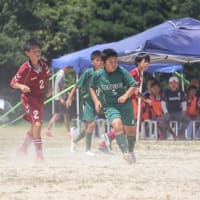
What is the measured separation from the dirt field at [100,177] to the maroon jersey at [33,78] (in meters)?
1.04

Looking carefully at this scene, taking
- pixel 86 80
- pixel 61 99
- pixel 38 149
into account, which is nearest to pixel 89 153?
pixel 86 80

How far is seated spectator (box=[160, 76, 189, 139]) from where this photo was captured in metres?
18.7

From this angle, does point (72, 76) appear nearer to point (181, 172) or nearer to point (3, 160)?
point (3, 160)

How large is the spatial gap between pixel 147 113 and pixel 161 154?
617cm

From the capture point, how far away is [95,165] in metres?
10.6

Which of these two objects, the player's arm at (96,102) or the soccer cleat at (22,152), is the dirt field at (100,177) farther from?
the player's arm at (96,102)

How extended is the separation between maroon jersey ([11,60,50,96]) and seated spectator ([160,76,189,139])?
24.7ft

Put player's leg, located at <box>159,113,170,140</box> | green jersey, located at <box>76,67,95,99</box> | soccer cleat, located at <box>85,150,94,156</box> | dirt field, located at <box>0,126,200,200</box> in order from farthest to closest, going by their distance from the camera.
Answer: player's leg, located at <box>159,113,170,140</box> → green jersey, located at <box>76,67,95,99</box> → soccer cleat, located at <box>85,150,94,156</box> → dirt field, located at <box>0,126,200,200</box>

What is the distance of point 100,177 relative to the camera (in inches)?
358

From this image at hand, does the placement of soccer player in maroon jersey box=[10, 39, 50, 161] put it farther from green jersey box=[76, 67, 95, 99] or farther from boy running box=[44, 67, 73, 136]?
boy running box=[44, 67, 73, 136]

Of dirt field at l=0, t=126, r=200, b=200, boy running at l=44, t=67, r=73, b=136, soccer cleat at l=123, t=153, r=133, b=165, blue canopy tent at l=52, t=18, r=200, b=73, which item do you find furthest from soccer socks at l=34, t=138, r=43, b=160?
boy running at l=44, t=67, r=73, b=136

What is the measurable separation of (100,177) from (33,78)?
2724mm

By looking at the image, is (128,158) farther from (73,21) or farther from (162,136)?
(73,21)

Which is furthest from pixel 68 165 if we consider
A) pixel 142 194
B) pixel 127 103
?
pixel 142 194
